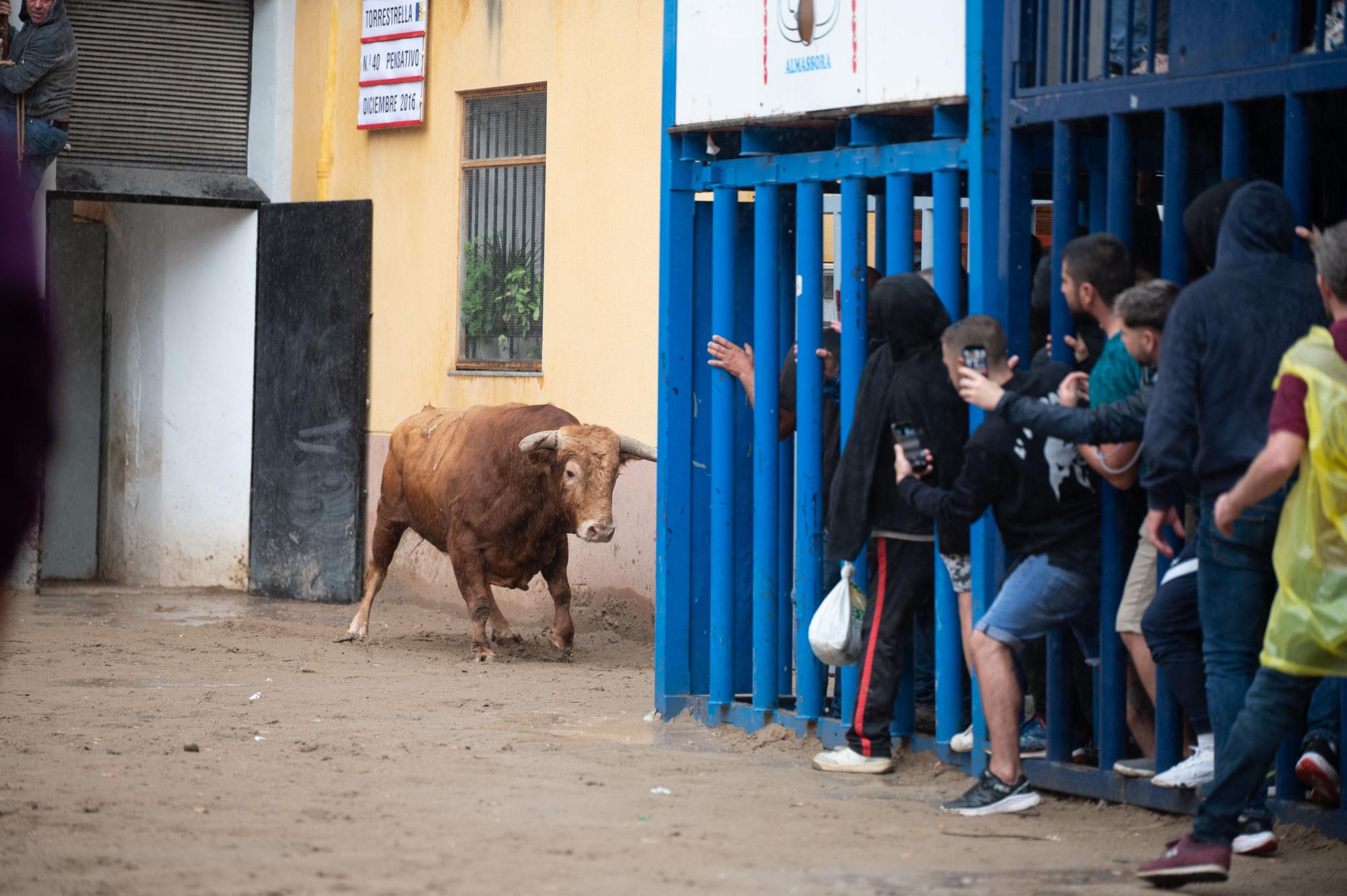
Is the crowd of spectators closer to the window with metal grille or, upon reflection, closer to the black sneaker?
the black sneaker

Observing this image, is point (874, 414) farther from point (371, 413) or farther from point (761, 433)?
point (371, 413)

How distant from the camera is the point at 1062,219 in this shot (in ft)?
21.7

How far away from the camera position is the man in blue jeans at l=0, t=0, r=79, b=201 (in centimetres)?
1317

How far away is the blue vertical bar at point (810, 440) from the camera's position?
25.0 feet

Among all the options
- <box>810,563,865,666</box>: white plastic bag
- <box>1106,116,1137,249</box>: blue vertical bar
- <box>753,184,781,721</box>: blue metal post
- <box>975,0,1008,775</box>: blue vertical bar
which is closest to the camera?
<box>1106,116,1137,249</box>: blue vertical bar

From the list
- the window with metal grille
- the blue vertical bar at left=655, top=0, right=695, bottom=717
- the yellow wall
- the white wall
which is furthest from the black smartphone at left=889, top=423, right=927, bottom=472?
the white wall

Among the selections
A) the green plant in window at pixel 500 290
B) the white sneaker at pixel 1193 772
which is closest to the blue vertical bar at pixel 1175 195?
the white sneaker at pixel 1193 772

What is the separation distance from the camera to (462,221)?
13828 millimetres

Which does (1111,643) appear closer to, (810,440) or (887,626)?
(887,626)

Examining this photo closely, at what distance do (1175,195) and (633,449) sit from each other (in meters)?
5.56

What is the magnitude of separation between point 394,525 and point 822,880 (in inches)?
299

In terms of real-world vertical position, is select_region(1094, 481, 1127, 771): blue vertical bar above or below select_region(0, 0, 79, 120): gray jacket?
below

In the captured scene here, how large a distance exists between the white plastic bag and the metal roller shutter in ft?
31.1

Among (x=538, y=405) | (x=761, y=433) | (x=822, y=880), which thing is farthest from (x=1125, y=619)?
(x=538, y=405)
